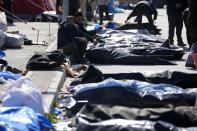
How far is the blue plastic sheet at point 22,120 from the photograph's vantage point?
240 inches

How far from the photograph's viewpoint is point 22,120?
629cm

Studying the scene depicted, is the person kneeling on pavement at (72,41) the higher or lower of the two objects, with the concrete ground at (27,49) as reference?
higher

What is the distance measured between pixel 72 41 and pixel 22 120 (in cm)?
722

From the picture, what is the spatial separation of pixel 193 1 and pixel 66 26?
2.80 metres

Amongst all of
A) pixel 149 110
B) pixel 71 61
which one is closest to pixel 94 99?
pixel 149 110

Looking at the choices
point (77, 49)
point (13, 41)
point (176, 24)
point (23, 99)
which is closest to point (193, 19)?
point (77, 49)

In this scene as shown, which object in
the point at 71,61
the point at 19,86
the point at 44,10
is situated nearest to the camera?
the point at 19,86

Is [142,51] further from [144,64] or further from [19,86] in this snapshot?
[19,86]

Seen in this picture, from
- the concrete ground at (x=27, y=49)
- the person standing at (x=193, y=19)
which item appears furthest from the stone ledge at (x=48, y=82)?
the person standing at (x=193, y=19)

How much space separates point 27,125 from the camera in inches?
243

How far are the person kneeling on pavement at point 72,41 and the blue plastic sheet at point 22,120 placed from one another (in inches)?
256

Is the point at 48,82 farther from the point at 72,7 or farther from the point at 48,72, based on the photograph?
the point at 72,7

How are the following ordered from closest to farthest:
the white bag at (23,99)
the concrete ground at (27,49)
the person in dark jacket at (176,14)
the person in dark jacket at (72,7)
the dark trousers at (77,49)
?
the white bag at (23,99) → the dark trousers at (77,49) → the concrete ground at (27,49) → the person in dark jacket at (176,14) → the person in dark jacket at (72,7)

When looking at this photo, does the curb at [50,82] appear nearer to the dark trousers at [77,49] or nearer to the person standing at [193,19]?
the dark trousers at [77,49]
